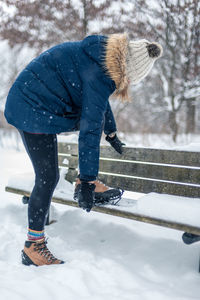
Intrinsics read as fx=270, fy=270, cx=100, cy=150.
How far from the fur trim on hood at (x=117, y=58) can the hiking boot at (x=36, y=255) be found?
135 cm

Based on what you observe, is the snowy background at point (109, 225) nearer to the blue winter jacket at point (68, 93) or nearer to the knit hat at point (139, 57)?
the blue winter jacket at point (68, 93)

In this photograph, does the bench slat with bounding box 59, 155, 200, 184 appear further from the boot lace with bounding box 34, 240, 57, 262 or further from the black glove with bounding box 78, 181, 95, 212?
the boot lace with bounding box 34, 240, 57, 262

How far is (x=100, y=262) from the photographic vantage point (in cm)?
216

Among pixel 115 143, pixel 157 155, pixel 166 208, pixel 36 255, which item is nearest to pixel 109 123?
pixel 115 143

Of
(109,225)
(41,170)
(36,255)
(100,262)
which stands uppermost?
(41,170)

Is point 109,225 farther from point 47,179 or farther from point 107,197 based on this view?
point 47,179

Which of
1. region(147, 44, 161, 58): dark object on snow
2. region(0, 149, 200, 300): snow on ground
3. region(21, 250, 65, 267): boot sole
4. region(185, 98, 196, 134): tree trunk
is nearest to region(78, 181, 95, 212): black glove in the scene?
region(0, 149, 200, 300): snow on ground

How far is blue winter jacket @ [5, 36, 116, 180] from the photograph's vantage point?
1812 millimetres

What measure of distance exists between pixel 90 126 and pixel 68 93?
1.04 ft

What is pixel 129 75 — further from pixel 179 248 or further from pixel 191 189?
pixel 179 248

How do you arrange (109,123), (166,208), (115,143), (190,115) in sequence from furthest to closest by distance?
(190,115) < (115,143) < (109,123) < (166,208)

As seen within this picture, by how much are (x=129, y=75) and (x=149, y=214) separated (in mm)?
1014

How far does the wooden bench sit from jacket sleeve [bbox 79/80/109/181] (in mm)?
474

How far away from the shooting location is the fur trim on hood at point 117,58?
180 cm
